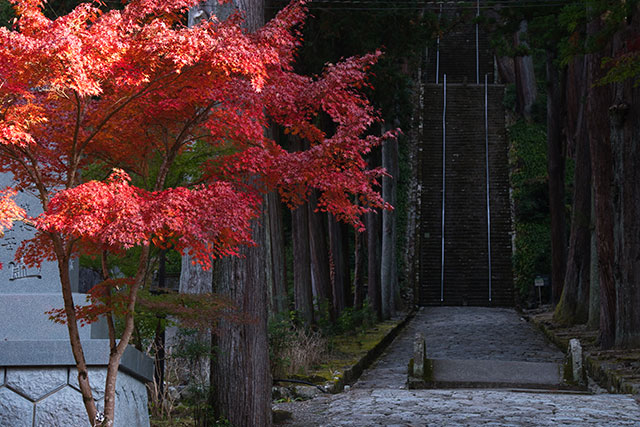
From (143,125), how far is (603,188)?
38.8 feet

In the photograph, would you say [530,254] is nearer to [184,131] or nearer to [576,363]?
[576,363]

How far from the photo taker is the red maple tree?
562 centimetres

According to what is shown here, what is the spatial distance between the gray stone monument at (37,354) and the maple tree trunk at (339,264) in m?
14.2

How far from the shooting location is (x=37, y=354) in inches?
282

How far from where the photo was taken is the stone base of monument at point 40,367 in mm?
7141

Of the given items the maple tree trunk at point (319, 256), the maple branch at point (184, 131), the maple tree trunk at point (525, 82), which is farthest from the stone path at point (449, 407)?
the maple tree trunk at point (525, 82)

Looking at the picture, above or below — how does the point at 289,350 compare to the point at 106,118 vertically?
below

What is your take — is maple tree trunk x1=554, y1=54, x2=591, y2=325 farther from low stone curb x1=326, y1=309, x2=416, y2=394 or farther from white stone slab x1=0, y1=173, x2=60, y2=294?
white stone slab x1=0, y1=173, x2=60, y2=294

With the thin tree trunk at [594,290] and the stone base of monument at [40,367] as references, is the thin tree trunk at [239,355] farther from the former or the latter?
the thin tree trunk at [594,290]

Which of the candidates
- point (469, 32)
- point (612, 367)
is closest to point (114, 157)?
point (612, 367)

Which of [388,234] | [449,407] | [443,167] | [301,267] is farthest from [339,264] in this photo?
[443,167]

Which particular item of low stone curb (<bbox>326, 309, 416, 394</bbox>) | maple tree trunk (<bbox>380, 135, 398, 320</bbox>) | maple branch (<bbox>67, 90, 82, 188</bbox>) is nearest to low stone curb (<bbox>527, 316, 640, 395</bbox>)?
low stone curb (<bbox>326, 309, 416, 394</bbox>)

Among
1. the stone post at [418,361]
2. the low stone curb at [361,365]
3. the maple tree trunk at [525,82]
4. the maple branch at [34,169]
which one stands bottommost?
the low stone curb at [361,365]

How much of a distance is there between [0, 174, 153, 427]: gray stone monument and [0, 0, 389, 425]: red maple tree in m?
0.39
